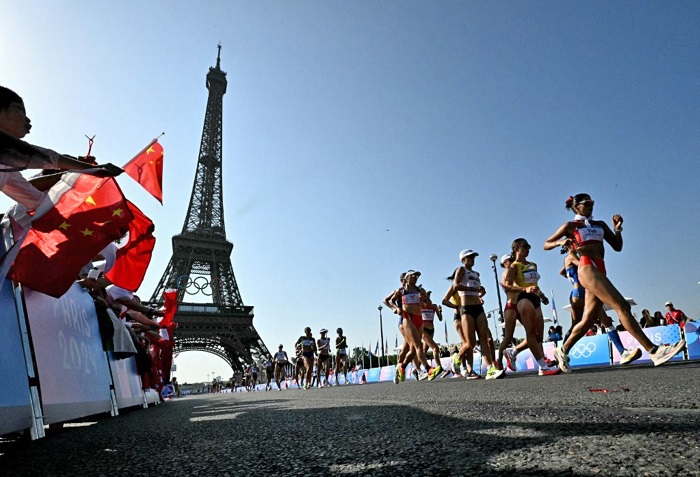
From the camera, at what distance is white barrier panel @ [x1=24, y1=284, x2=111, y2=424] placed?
3125mm

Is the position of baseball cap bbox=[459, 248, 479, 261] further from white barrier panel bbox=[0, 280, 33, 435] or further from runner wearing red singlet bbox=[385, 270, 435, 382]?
white barrier panel bbox=[0, 280, 33, 435]

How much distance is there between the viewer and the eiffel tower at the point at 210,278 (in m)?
47.0

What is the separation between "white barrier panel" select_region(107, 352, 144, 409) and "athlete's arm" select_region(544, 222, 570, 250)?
4.99 meters

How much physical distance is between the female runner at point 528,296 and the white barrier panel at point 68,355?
218 inches

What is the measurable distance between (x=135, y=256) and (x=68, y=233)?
215 centimetres

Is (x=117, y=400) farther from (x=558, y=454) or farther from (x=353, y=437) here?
(x=558, y=454)

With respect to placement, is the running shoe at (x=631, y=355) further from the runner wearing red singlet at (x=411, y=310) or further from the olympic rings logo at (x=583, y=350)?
the olympic rings logo at (x=583, y=350)

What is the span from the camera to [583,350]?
13094mm

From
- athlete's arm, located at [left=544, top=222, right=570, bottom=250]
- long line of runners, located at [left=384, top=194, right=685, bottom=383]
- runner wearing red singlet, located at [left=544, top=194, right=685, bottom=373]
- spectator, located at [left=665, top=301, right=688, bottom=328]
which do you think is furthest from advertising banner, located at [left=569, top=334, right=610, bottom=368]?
athlete's arm, located at [left=544, top=222, right=570, bottom=250]

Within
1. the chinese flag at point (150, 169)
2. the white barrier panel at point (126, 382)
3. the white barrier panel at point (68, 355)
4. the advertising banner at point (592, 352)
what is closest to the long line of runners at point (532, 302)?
the advertising banner at point (592, 352)

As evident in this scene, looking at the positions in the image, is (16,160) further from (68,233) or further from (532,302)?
(532,302)

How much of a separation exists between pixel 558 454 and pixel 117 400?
4887 mm

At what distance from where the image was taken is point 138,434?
113 inches

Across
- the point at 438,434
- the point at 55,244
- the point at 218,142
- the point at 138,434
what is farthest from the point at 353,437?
the point at 218,142
